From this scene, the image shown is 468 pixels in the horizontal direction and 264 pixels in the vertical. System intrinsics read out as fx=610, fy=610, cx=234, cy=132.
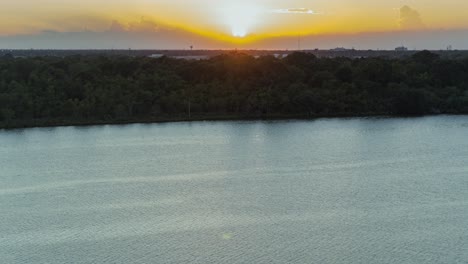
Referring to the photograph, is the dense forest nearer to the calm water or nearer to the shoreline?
the shoreline

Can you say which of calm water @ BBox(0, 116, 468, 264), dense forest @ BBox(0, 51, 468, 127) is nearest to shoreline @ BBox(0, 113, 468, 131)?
dense forest @ BBox(0, 51, 468, 127)

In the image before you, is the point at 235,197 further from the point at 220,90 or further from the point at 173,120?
the point at 220,90

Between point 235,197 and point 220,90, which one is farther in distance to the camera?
point 220,90

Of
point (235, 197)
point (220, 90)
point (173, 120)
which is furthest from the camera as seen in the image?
point (220, 90)

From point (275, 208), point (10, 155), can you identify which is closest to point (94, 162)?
point (10, 155)

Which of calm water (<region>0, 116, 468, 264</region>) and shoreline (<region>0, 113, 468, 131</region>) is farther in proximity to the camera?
shoreline (<region>0, 113, 468, 131</region>)

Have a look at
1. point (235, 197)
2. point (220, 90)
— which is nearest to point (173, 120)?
point (220, 90)
